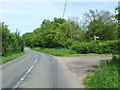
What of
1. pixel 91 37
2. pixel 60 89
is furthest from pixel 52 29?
pixel 60 89

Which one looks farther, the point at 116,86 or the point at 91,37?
the point at 91,37

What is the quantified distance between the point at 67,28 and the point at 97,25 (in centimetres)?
2058

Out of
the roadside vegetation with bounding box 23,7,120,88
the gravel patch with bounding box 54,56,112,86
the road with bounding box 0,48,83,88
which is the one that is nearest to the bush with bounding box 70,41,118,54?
the roadside vegetation with bounding box 23,7,120,88

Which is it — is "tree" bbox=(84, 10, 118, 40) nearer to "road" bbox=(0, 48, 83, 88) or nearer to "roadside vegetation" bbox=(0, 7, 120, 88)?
"roadside vegetation" bbox=(0, 7, 120, 88)

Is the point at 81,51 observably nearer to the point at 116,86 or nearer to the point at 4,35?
the point at 4,35

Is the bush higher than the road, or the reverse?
the bush

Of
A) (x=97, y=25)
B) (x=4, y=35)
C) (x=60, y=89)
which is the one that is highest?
(x=97, y=25)

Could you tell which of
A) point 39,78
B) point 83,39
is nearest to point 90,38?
point 83,39

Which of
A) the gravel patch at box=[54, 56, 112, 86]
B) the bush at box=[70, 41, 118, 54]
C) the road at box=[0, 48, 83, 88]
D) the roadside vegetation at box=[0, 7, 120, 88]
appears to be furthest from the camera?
the bush at box=[70, 41, 118, 54]

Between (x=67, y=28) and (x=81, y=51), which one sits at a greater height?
(x=67, y=28)

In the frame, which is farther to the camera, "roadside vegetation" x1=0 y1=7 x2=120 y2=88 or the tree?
the tree

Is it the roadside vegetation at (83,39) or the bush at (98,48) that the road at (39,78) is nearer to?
the roadside vegetation at (83,39)

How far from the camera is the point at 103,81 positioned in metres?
9.55

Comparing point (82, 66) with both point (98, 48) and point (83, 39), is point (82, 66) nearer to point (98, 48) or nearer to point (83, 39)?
point (98, 48)
